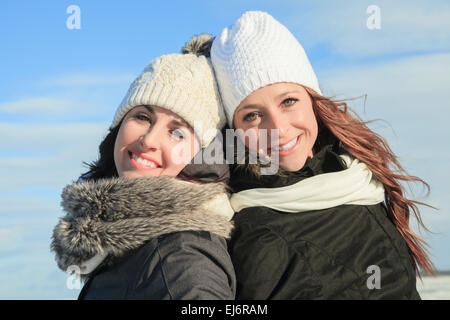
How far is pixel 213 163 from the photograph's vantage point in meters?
3.04

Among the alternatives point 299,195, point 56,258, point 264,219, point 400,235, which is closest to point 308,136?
point 299,195

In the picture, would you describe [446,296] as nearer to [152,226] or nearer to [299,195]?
[299,195]

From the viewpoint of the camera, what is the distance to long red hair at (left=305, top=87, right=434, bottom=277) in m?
3.44

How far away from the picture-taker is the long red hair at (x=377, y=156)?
3441mm

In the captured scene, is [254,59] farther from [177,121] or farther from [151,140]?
[151,140]

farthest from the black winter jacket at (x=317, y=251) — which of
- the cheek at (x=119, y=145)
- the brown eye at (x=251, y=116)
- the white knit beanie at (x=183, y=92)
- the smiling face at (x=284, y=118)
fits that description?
the cheek at (x=119, y=145)

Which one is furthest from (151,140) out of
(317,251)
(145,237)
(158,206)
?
(317,251)

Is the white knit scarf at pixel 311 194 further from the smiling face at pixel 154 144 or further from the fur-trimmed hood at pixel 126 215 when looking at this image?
the smiling face at pixel 154 144

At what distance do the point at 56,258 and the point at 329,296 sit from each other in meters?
1.49

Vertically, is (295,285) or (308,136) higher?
(308,136)

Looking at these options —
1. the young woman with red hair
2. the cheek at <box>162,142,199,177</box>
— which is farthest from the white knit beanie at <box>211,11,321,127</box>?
the cheek at <box>162,142,199,177</box>

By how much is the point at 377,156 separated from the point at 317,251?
98 centimetres

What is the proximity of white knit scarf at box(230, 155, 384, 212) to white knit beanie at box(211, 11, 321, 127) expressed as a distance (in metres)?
0.52

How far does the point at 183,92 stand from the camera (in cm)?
299
